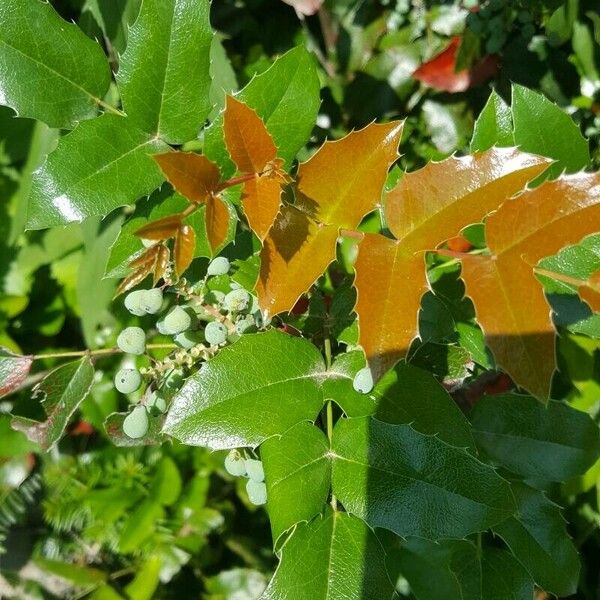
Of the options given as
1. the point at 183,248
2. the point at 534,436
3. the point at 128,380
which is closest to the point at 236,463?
the point at 128,380

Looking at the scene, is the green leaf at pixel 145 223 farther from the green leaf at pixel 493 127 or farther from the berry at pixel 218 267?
the green leaf at pixel 493 127

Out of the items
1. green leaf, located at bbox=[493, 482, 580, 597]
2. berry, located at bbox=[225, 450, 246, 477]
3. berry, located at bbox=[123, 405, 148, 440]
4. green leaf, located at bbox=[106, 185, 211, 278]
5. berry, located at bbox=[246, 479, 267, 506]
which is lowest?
green leaf, located at bbox=[493, 482, 580, 597]

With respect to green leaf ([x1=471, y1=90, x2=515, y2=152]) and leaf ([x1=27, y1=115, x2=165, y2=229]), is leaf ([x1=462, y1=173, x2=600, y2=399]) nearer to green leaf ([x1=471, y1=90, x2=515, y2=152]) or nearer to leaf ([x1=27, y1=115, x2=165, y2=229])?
green leaf ([x1=471, y1=90, x2=515, y2=152])

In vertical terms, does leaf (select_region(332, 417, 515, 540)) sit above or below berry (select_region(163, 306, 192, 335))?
below

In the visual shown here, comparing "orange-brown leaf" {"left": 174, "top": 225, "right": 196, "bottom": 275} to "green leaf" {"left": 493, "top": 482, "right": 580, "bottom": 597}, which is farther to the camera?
"green leaf" {"left": 493, "top": 482, "right": 580, "bottom": 597}

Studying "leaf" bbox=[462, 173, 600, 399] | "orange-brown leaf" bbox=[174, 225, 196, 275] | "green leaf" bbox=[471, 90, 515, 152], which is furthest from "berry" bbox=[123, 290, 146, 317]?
"green leaf" bbox=[471, 90, 515, 152]

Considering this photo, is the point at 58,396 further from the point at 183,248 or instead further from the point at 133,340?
the point at 183,248

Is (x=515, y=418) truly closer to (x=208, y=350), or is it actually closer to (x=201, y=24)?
(x=208, y=350)
